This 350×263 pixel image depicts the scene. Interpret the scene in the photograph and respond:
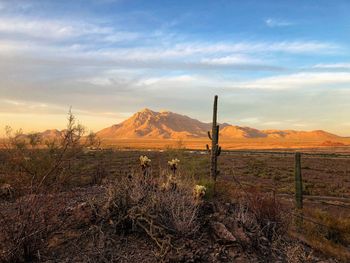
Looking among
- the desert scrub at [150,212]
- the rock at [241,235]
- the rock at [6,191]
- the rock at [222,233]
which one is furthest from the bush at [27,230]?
the rock at [6,191]

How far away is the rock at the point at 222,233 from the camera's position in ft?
22.0

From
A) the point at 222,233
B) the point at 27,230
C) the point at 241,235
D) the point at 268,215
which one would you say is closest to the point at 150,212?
the point at 222,233

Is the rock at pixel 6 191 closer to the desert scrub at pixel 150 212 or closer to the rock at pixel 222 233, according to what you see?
the desert scrub at pixel 150 212

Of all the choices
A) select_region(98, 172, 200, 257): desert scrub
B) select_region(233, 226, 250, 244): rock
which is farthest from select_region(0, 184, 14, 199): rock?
select_region(233, 226, 250, 244): rock

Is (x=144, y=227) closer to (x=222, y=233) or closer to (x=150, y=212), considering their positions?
(x=150, y=212)

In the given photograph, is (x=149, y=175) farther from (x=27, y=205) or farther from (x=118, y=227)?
(x=27, y=205)

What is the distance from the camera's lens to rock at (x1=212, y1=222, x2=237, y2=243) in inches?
264

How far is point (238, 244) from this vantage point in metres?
6.73

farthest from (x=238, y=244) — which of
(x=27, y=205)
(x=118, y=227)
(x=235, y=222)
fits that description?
(x=27, y=205)

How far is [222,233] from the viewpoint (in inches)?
268

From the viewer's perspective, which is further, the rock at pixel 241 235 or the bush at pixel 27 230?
the rock at pixel 241 235

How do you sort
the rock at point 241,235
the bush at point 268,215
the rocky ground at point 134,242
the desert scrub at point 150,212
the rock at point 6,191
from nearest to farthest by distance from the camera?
the rocky ground at point 134,242, the desert scrub at point 150,212, the rock at point 241,235, the bush at point 268,215, the rock at point 6,191

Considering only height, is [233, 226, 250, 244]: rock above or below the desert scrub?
below

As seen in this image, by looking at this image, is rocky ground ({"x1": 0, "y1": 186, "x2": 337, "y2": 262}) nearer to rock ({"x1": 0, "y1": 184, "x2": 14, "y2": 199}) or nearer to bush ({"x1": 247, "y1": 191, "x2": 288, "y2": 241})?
bush ({"x1": 247, "y1": 191, "x2": 288, "y2": 241})
